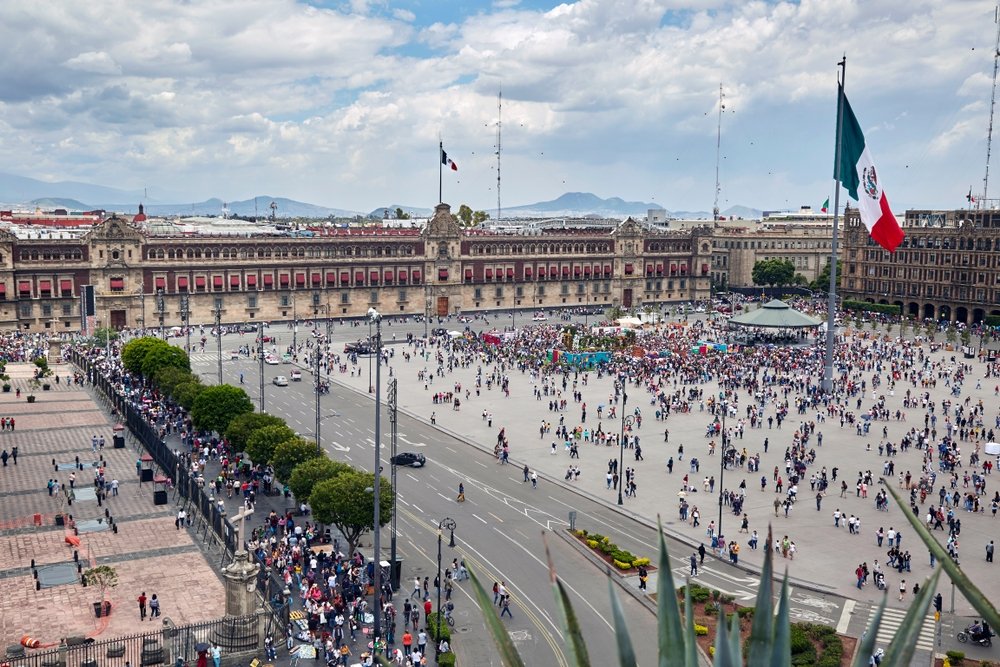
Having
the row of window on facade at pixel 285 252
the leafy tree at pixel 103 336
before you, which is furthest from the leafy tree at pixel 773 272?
the leafy tree at pixel 103 336

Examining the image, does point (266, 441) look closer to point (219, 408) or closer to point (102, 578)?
point (219, 408)

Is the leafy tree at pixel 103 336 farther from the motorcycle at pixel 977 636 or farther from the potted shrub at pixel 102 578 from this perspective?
the motorcycle at pixel 977 636

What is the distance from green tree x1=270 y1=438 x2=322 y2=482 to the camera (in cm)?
4241

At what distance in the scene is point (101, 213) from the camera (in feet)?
488

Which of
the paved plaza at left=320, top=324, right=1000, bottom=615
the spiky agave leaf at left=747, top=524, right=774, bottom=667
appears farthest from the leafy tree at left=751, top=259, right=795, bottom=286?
the spiky agave leaf at left=747, top=524, right=774, bottom=667

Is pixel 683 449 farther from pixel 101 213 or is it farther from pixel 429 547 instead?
pixel 101 213

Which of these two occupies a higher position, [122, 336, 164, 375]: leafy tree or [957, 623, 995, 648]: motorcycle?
[122, 336, 164, 375]: leafy tree

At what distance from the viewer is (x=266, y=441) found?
4516 centimetres

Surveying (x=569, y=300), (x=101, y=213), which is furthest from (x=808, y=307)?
(x=101, y=213)

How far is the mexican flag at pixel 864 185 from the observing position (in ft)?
188

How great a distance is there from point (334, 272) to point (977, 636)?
97000 mm

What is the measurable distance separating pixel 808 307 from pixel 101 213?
110284 mm

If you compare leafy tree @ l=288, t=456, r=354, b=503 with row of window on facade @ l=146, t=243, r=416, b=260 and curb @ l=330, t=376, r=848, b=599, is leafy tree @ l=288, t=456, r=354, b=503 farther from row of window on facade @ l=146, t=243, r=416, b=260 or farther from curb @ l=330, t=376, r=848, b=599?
row of window on facade @ l=146, t=243, r=416, b=260

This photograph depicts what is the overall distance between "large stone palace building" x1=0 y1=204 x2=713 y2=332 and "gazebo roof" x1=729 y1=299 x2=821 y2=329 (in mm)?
40716
